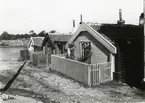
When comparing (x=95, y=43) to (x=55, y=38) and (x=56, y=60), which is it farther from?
(x=55, y=38)

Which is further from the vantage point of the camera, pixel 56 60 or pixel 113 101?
pixel 56 60

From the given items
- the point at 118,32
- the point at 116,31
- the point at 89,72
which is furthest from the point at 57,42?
the point at 89,72

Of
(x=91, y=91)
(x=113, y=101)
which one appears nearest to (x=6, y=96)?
(x=91, y=91)

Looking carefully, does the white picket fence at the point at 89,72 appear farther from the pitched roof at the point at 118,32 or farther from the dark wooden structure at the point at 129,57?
the pitched roof at the point at 118,32

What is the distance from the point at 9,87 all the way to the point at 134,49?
27.1 feet

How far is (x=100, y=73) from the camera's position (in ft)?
40.7

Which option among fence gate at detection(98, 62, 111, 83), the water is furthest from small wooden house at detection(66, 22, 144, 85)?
the water

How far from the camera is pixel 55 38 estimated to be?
2455cm

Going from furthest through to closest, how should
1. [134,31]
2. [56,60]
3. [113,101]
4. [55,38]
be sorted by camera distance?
[55,38]
[56,60]
[134,31]
[113,101]

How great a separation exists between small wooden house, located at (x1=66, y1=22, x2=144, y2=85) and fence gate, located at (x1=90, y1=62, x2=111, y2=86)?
0.55 meters

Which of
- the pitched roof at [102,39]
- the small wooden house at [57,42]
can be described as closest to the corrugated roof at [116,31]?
the pitched roof at [102,39]

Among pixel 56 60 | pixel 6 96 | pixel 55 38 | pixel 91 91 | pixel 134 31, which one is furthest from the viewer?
pixel 55 38

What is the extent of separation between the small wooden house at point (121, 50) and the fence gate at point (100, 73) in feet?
1.80

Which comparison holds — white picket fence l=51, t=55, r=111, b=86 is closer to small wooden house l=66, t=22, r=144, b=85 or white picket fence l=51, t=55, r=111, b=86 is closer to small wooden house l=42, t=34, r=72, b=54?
small wooden house l=66, t=22, r=144, b=85
